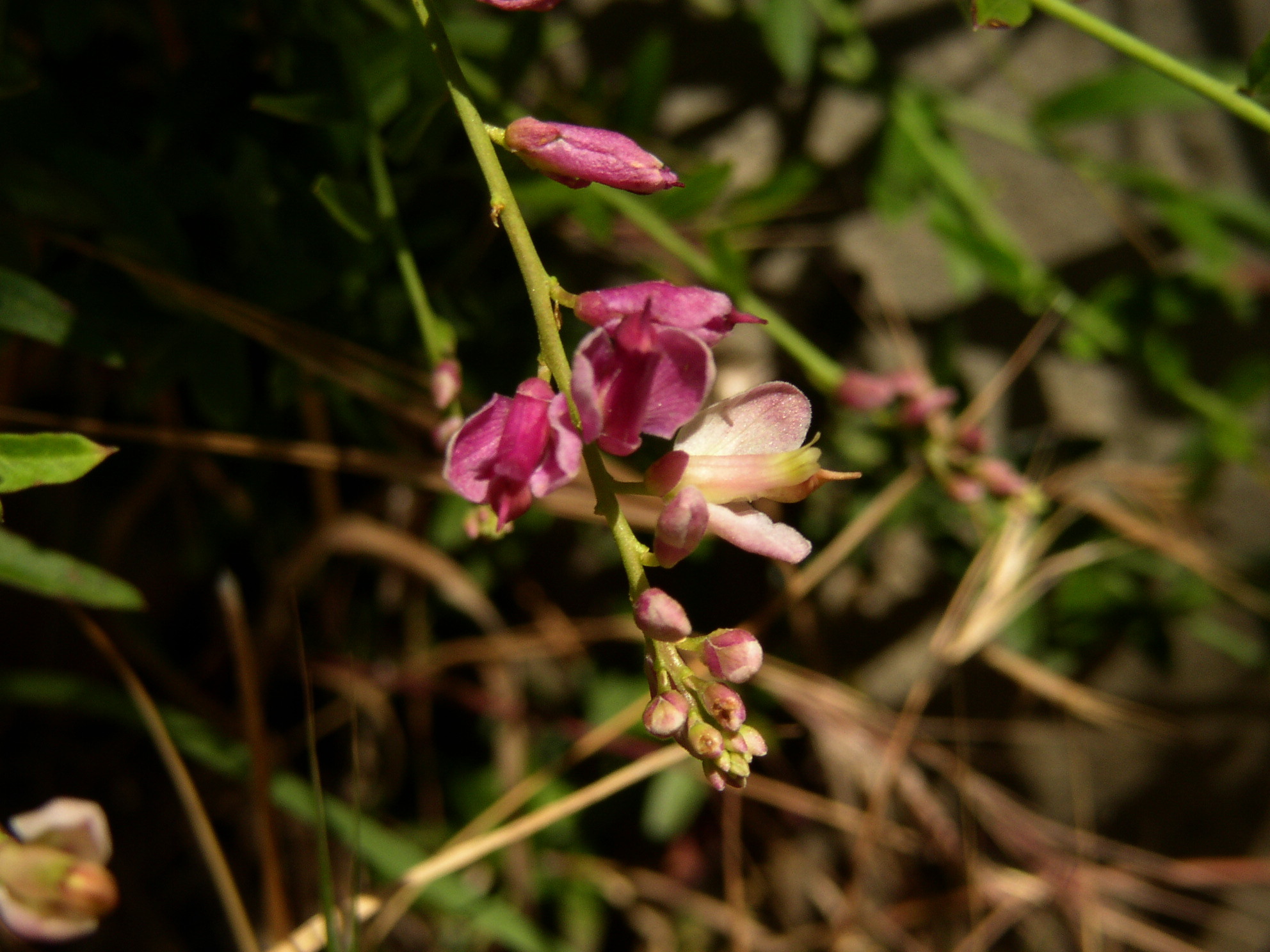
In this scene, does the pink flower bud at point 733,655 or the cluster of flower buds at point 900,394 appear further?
the cluster of flower buds at point 900,394

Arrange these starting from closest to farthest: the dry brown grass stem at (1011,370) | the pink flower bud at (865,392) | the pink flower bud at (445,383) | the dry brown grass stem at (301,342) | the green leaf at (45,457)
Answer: the green leaf at (45,457), the pink flower bud at (445,383), the dry brown grass stem at (301,342), the pink flower bud at (865,392), the dry brown grass stem at (1011,370)

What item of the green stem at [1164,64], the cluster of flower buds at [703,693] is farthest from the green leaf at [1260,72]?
the cluster of flower buds at [703,693]

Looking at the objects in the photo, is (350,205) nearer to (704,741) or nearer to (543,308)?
(543,308)

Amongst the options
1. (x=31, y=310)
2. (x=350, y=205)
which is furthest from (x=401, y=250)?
(x=31, y=310)

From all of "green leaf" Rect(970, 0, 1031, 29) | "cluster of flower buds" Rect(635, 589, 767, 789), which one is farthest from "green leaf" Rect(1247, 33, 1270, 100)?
"cluster of flower buds" Rect(635, 589, 767, 789)

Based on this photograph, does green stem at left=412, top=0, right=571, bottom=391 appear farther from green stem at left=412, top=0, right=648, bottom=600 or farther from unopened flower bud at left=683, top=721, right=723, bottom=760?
unopened flower bud at left=683, top=721, right=723, bottom=760

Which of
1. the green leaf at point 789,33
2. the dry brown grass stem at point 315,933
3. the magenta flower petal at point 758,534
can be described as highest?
the green leaf at point 789,33

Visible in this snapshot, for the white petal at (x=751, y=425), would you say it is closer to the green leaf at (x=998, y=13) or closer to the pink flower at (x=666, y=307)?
the pink flower at (x=666, y=307)
